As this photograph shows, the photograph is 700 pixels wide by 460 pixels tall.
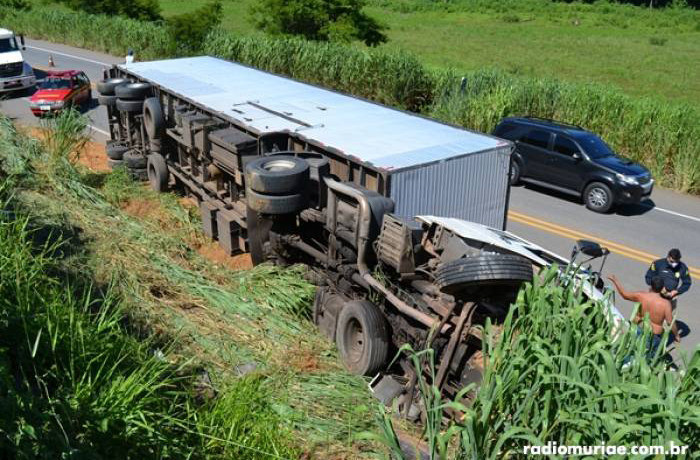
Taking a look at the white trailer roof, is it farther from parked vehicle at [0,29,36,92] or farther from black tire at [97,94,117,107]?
parked vehicle at [0,29,36,92]

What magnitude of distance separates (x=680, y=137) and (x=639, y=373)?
1471 cm

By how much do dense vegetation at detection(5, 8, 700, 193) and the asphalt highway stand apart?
1.34 meters

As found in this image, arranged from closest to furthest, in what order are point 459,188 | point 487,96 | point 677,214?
point 459,188
point 677,214
point 487,96

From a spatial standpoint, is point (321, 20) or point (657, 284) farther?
point (321, 20)

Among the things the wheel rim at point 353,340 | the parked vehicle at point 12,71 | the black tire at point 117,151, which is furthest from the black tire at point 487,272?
the parked vehicle at point 12,71

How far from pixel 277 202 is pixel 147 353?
3383mm

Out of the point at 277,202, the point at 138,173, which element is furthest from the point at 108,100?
the point at 277,202

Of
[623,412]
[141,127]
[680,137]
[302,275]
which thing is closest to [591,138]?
[680,137]

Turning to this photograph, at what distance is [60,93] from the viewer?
2241 centimetres

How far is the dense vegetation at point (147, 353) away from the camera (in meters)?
4.81

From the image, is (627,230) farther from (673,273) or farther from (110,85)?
(110,85)

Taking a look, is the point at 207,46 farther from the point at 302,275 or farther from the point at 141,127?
the point at 302,275

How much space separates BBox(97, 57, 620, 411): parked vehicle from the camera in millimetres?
6858

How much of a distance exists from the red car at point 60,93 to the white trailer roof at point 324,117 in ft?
25.2
